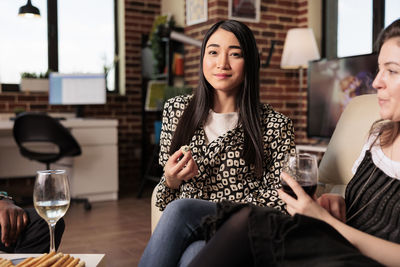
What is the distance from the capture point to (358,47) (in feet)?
13.3

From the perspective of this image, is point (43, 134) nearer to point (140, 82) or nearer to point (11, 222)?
point (140, 82)

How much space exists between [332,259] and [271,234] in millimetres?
141

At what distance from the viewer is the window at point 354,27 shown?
3.99 metres

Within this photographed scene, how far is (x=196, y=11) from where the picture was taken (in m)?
4.26

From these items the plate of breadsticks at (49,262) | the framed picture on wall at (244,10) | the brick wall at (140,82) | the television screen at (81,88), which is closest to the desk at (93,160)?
the television screen at (81,88)

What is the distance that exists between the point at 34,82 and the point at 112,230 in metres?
2.30

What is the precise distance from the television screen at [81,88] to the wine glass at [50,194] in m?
3.40

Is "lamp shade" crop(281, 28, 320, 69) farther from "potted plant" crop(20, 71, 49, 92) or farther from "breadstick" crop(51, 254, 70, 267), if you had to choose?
"breadstick" crop(51, 254, 70, 267)

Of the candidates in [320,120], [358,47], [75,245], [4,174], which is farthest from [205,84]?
[4,174]

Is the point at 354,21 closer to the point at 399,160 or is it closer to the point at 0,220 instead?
the point at 399,160

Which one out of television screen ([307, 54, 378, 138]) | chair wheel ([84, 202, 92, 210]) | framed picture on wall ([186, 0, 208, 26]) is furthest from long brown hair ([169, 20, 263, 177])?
framed picture on wall ([186, 0, 208, 26])

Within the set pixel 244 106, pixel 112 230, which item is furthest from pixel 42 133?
pixel 244 106

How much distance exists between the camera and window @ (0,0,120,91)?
4816mm

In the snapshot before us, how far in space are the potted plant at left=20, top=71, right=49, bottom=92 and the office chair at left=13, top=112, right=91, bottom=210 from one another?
1.16 meters
